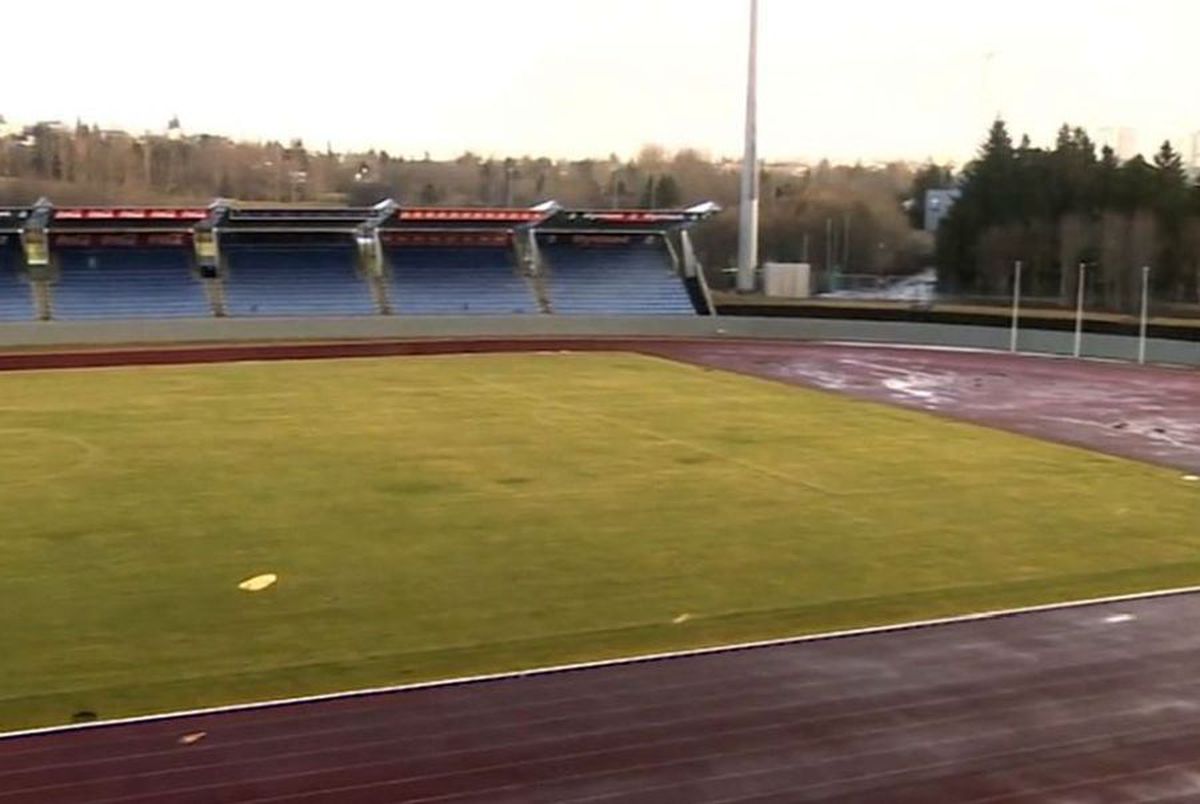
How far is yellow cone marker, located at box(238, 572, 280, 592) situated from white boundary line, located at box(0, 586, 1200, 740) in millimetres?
2860

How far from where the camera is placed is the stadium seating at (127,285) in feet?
120

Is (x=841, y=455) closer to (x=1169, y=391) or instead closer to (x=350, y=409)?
(x=350, y=409)

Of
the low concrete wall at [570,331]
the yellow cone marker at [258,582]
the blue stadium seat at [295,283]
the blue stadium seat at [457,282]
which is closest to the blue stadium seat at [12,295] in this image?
the low concrete wall at [570,331]

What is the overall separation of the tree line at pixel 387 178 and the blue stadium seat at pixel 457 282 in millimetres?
30458

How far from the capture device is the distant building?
5919 centimetres

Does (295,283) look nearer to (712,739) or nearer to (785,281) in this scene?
(785,281)

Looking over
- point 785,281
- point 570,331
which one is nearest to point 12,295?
point 570,331

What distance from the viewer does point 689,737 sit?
7562 millimetres

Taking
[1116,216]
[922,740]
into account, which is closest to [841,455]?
[922,740]

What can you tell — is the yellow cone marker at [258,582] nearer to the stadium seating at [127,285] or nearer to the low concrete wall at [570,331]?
the low concrete wall at [570,331]

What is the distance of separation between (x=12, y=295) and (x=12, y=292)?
16 cm

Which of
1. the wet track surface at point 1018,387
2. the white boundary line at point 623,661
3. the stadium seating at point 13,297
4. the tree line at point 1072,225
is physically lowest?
the wet track surface at point 1018,387

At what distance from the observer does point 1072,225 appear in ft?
170

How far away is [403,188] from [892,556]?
238 feet
